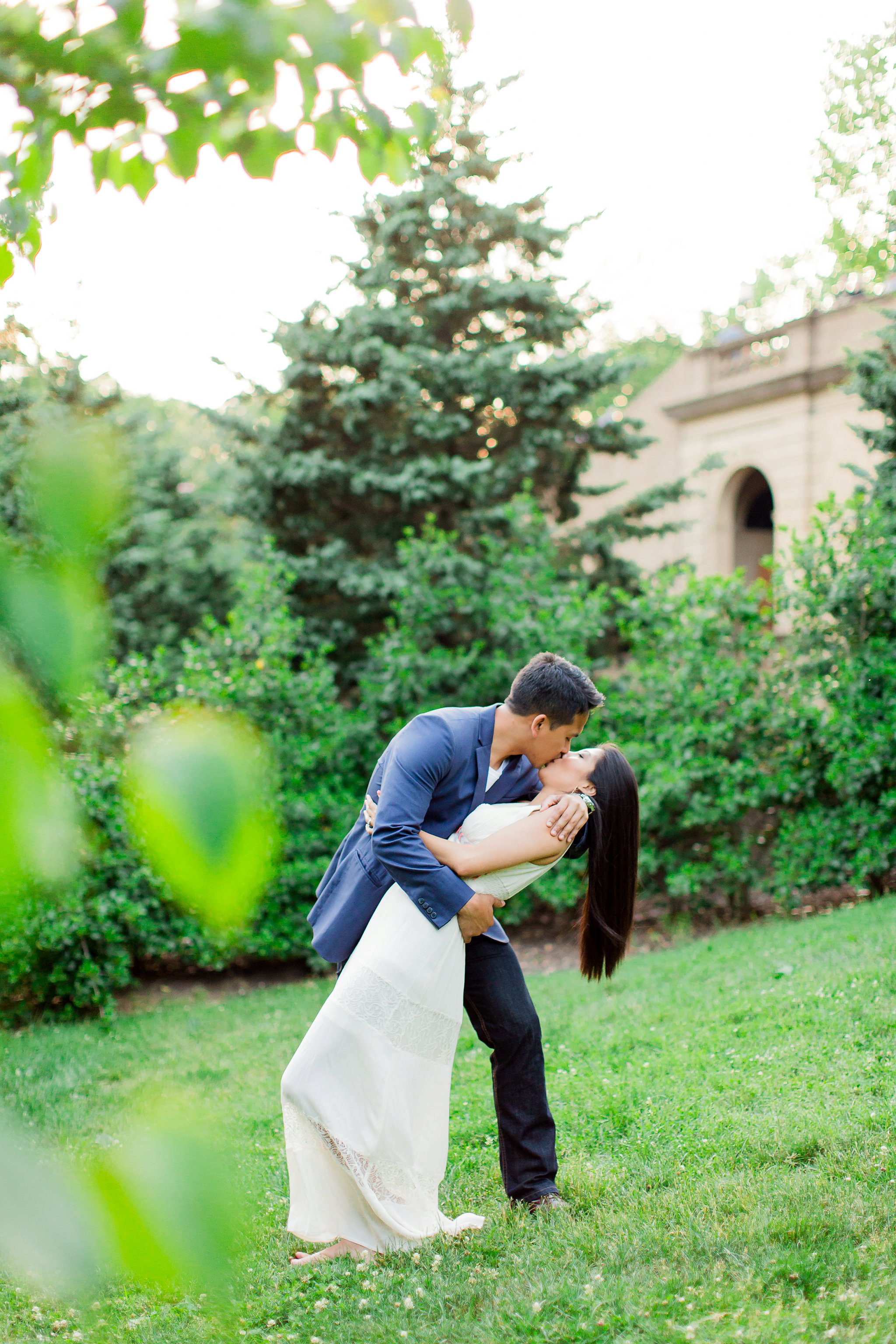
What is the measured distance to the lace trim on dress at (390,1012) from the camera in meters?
3.63

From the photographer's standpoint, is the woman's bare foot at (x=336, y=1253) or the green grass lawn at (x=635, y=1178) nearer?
the green grass lawn at (x=635, y=1178)

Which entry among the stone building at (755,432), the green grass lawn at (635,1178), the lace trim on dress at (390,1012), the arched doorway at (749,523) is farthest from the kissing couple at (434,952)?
the arched doorway at (749,523)

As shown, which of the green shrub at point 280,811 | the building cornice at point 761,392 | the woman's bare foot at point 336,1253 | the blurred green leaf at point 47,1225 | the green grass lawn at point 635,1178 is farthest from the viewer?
the building cornice at point 761,392

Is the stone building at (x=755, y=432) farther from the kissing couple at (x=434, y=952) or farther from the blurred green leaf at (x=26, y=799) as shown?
the blurred green leaf at (x=26, y=799)

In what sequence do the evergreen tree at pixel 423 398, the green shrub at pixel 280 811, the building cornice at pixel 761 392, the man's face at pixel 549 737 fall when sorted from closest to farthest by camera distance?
1. the man's face at pixel 549 737
2. the green shrub at pixel 280 811
3. the evergreen tree at pixel 423 398
4. the building cornice at pixel 761 392

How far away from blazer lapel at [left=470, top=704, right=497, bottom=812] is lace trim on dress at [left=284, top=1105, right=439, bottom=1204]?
47.5 inches

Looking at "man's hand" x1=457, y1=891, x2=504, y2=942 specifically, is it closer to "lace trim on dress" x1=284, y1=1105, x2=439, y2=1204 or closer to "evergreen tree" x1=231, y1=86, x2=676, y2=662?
"lace trim on dress" x1=284, y1=1105, x2=439, y2=1204

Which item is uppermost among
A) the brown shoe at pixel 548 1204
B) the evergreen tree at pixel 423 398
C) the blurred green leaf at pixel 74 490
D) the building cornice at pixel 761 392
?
the building cornice at pixel 761 392

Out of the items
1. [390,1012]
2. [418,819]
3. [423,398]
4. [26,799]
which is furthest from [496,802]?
[423,398]

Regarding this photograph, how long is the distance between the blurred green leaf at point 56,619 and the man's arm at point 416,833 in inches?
97.8

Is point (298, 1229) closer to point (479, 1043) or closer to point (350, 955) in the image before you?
point (350, 955)

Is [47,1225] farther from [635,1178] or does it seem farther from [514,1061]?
[635,1178]

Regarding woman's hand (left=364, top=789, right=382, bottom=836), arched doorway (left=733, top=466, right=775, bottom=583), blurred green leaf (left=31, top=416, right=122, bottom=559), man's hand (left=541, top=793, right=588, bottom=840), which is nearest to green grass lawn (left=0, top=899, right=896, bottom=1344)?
blurred green leaf (left=31, top=416, right=122, bottom=559)

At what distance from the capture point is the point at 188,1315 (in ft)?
10.9
